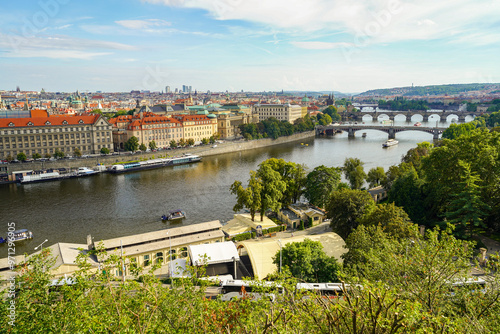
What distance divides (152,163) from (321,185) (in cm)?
3004

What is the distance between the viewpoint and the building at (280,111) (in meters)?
93.3

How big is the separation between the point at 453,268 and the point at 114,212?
26939 millimetres

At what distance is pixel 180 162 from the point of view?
53531 millimetres

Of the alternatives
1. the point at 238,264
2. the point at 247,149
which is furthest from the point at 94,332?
the point at 247,149

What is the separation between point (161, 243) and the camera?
69.5ft

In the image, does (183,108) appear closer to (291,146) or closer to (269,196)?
(291,146)

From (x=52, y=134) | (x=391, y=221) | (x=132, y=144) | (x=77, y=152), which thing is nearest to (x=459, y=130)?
(x=391, y=221)

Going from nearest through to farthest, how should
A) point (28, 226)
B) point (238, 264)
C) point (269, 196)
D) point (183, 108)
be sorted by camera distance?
point (238, 264) < point (269, 196) < point (28, 226) < point (183, 108)

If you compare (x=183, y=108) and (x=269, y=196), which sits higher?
(x=183, y=108)

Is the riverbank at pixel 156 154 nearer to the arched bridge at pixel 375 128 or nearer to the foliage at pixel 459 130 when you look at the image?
the arched bridge at pixel 375 128

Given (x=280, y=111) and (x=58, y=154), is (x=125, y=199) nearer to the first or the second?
(x=58, y=154)

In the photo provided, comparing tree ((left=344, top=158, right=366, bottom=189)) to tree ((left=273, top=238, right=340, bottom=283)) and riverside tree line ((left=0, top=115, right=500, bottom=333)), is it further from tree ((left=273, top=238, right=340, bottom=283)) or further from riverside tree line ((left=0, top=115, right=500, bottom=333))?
tree ((left=273, top=238, right=340, bottom=283))

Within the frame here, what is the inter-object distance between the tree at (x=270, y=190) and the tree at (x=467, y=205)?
34.3 feet

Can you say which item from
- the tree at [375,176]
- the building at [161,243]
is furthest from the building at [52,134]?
the tree at [375,176]
